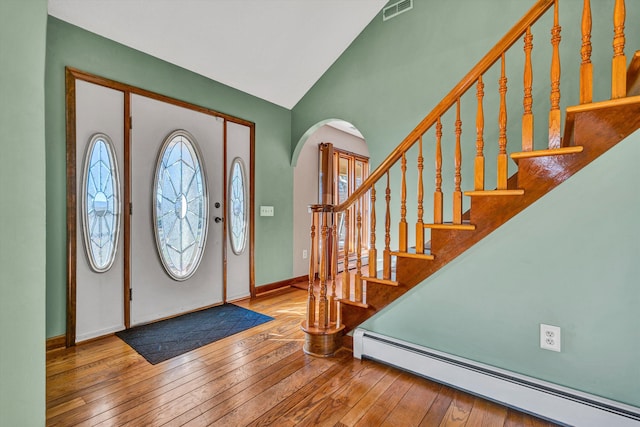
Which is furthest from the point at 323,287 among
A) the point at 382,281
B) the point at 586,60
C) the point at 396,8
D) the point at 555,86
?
the point at 396,8

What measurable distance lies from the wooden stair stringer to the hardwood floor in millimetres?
568

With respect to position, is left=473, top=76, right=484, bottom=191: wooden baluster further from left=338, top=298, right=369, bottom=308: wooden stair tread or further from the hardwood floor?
the hardwood floor

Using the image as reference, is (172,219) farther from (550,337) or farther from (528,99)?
(550,337)

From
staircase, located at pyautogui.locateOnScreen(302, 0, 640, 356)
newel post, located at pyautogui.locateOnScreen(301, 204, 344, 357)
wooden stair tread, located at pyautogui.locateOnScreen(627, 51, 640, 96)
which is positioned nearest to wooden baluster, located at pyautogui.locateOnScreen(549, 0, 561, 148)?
staircase, located at pyautogui.locateOnScreen(302, 0, 640, 356)

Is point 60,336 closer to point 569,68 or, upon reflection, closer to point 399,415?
point 399,415

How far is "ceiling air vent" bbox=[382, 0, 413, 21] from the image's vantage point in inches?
121

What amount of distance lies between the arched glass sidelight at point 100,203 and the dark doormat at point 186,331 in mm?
651

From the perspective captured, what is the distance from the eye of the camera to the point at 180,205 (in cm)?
304

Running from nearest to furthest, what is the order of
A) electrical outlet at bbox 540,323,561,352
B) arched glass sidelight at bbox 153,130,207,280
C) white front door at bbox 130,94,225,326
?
electrical outlet at bbox 540,323,561,352
white front door at bbox 130,94,225,326
arched glass sidelight at bbox 153,130,207,280

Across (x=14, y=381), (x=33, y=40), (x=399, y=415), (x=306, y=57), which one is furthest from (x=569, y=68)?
(x=14, y=381)

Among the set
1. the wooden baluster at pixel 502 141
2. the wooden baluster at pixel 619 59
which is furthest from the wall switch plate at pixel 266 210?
the wooden baluster at pixel 619 59

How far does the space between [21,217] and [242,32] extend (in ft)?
8.55

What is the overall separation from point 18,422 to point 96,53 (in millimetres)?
2607

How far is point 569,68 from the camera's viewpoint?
2.34m
